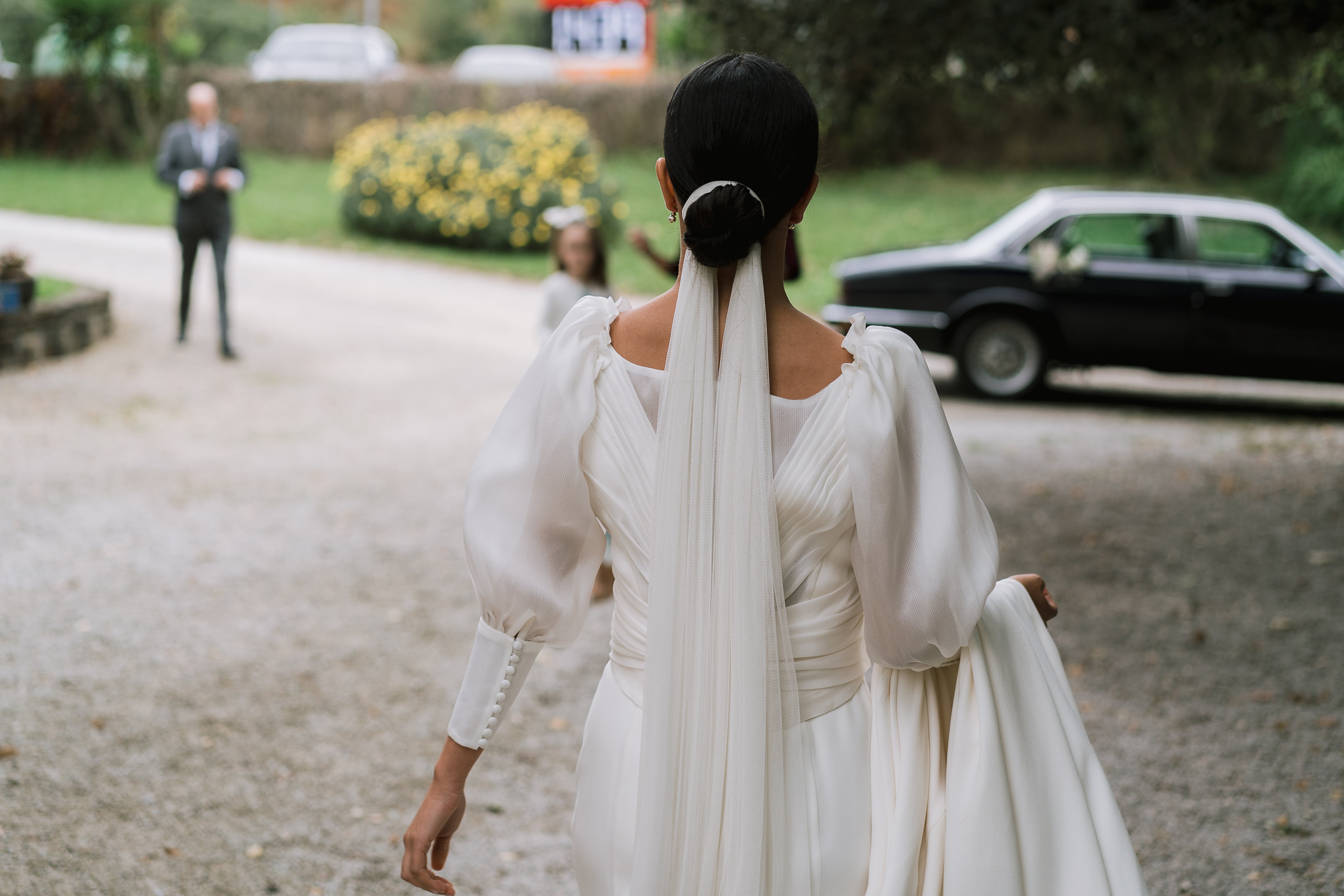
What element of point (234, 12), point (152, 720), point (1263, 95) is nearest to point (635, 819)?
point (152, 720)

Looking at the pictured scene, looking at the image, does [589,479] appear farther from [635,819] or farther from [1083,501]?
[1083,501]

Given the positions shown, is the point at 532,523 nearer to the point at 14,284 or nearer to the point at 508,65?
the point at 14,284

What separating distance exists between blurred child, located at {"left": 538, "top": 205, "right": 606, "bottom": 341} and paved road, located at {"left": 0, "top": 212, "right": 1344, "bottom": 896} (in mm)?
1412

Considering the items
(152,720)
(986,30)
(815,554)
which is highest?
(986,30)

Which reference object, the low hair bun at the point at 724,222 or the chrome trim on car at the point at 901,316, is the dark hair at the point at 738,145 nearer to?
the low hair bun at the point at 724,222

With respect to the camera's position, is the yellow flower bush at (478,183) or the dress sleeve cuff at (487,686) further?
the yellow flower bush at (478,183)

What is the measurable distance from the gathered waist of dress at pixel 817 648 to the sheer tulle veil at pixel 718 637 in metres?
0.03

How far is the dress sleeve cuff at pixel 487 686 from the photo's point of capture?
191cm

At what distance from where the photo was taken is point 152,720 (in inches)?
180

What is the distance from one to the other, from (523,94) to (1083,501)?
809 inches

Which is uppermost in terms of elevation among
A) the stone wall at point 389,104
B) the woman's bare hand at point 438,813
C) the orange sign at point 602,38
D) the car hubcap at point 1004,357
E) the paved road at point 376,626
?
the orange sign at point 602,38

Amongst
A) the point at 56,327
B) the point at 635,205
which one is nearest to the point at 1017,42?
the point at 56,327

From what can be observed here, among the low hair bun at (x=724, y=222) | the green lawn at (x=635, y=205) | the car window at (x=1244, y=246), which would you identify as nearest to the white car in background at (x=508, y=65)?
the green lawn at (x=635, y=205)

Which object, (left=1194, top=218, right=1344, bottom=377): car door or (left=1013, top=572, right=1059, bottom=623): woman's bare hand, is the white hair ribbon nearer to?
(left=1013, top=572, right=1059, bottom=623): woman's bare hand
